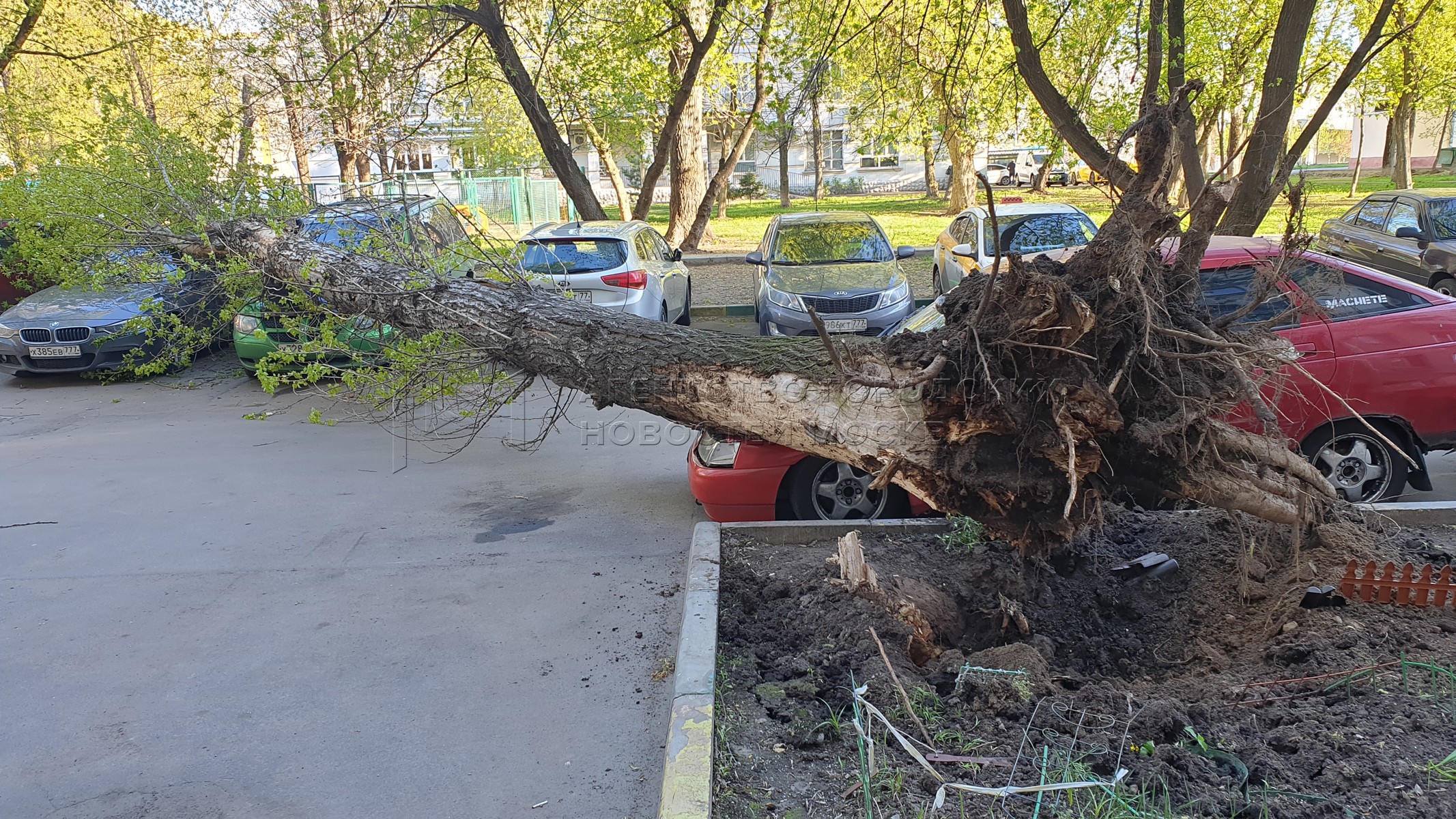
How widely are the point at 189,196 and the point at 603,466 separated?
460 cm

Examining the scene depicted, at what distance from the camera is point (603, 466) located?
26.2 ft

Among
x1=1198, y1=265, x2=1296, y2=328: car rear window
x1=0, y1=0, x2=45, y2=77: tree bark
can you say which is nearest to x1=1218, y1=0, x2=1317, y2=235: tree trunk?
x1=1198, y1=265, x2=1296, y2=328: car rear window

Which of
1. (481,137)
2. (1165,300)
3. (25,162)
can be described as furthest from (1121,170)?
(481,137)

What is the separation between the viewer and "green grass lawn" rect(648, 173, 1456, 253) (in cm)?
2266

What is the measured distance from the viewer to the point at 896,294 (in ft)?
37.2

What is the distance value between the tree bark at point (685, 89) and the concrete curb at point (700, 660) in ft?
31.5

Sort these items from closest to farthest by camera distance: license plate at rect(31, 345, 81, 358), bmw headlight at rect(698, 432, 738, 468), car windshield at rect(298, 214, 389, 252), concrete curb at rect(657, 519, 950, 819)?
concrete curb at rect(657, 519, 950, 819) → bmw headlight at rect(698, 432, 738, 468) → car windshield at rect(298, 214, 389, 252) → license plate at rect(31, 345, 81, 358)

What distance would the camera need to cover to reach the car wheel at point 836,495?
19.4 ft

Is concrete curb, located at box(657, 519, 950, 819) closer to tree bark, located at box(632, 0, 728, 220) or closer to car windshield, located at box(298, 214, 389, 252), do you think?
car windshield, located at box(298, 214, 389, 252)

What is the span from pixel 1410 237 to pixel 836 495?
34.1 feet

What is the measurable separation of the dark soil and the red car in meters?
0.66

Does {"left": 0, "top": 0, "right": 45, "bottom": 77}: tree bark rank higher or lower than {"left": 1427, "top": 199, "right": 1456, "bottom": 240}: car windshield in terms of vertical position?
higher

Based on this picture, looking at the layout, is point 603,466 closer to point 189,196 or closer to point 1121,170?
point 189,196

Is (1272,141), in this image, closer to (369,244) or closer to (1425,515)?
(1425,515)
